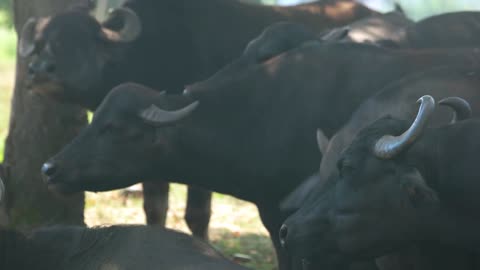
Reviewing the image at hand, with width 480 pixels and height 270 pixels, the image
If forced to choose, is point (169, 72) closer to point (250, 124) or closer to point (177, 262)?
point (250, 124)

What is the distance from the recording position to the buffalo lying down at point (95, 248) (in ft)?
18.1

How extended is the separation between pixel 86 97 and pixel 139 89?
1.94m

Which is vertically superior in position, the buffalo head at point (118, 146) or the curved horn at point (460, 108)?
the curved horn at point (460, 108)

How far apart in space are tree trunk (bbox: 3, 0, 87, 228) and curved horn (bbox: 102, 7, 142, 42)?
76 centimetres

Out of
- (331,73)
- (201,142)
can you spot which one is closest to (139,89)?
(201,142)

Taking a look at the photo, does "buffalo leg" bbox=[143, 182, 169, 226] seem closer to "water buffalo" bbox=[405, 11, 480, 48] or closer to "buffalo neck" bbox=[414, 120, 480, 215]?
"water buffalo" bbox=[405, 11, 480, 48]

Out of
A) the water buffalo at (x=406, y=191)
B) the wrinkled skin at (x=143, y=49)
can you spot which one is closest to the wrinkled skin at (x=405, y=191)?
the water buffalo at (x=406, y=191)

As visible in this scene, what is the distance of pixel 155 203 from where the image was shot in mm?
9281

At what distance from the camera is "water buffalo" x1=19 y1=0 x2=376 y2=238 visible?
345 inches

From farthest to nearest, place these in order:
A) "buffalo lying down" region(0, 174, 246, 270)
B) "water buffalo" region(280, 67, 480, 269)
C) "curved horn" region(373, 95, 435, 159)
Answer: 1. "water buffalo" region(280, 67, 480, 269)
2. "buffalo lying down" region(0, 174, 246, 270)
3. "curved horn" region(373, 95, 435, 159)

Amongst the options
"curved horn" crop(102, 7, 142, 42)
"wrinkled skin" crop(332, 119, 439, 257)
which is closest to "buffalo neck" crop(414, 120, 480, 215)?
"wrinkled skin" crop(332, 119, 439, 257)

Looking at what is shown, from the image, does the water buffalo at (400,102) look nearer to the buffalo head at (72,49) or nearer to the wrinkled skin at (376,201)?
the wrinkled skin at (376,201)

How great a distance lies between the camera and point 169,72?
8969mm

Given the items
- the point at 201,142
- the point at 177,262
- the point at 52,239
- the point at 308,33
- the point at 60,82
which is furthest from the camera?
the point at 60,82
